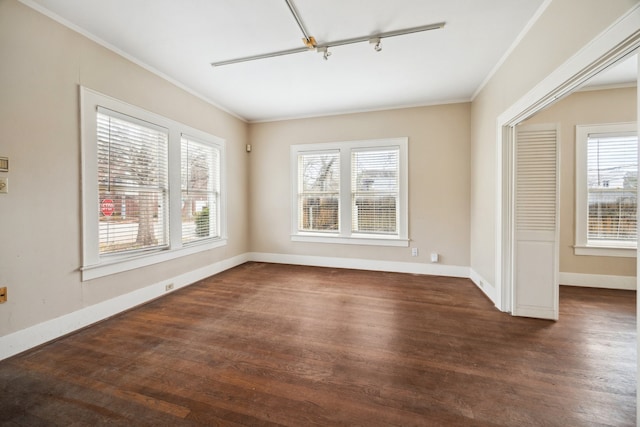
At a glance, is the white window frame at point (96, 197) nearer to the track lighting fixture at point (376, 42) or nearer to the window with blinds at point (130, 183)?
the window with blinds at point (130, 183)

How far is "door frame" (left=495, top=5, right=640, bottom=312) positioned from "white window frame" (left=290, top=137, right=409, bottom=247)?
1519 millimetres

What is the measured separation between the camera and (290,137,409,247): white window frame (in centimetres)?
431

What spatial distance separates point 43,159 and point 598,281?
666 centimetres

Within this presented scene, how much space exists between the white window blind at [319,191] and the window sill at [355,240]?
17 cm

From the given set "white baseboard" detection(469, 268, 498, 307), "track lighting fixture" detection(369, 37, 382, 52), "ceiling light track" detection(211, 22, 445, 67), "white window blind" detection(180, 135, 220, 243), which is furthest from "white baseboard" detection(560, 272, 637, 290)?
"white window blind" detection(180, 135, 220, 243)

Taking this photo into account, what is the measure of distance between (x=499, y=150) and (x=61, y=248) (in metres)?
4.59

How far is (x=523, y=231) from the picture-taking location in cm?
266

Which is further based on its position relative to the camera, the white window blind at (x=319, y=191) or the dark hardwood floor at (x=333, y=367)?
the white window blind at (x=319, y=191)

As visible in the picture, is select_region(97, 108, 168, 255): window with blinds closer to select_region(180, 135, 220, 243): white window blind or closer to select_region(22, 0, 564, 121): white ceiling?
select_region(180, 135, 220, 243): white window blind

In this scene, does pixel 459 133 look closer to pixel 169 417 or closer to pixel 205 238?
pixel 205 238

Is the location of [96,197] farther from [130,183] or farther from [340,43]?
[340,43]

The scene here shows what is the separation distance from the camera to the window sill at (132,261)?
2.54 metres

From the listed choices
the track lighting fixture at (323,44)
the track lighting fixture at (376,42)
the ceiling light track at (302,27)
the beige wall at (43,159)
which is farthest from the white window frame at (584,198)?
the beige wall at (43,159)

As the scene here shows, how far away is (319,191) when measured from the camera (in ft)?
15.8
